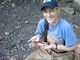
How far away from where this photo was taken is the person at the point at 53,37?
101 inches

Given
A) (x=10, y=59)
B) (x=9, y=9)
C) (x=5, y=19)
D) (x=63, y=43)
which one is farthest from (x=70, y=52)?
(x=9, y=9)

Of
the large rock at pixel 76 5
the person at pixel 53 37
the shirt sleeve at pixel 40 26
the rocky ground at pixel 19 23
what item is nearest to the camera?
the person at pixel 53 37

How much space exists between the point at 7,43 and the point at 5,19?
89 centimetres

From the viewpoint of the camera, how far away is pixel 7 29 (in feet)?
14.8

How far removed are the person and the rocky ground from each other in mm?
1009

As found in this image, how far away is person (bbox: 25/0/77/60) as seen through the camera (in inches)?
101

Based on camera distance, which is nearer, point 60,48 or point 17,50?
point 60,48

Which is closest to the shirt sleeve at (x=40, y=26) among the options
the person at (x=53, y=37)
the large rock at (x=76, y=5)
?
the person at (x=53, y=37)

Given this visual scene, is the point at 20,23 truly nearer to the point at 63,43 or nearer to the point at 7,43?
the point at 7,43

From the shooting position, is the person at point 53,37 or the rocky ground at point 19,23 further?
the rocky ground at point 19,23

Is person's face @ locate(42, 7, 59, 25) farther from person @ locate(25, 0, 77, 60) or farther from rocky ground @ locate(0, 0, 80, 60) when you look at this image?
rocky ground @ locate(0, 0, 80, 60)

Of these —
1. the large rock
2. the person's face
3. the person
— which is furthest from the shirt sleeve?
the large rock

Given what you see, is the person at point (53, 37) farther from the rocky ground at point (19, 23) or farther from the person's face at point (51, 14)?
the rocky ground at point (19, 23)

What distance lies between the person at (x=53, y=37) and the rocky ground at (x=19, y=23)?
3.31ft
